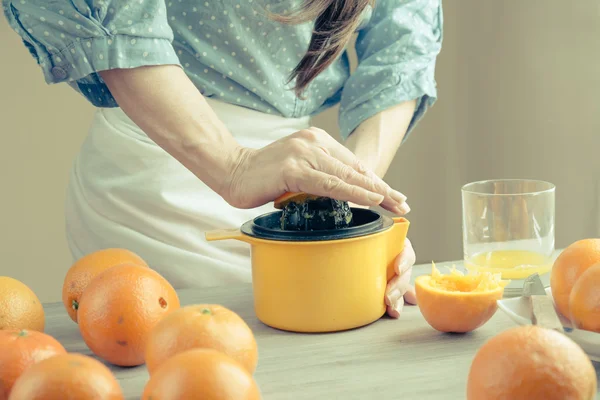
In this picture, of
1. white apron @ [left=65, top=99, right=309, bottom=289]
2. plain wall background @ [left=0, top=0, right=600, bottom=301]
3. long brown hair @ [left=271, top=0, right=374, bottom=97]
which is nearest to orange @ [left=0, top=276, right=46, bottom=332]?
white apron @ [left=65, top=99, right=309, bottom=289]

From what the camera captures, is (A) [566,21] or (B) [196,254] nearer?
(B) [196,254]

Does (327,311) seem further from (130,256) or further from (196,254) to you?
(196,254)

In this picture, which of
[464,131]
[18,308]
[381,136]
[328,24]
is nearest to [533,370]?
[18,308]

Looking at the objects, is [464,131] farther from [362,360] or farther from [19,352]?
[19,352]

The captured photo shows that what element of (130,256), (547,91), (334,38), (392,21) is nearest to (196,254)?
(130,256)

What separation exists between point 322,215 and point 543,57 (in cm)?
142

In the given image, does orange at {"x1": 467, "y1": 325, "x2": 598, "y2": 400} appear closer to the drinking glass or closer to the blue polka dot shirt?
the drinking glass

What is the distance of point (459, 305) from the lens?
749 millimetres

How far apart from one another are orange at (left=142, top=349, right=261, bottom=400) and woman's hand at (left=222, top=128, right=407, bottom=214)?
14.5 inches

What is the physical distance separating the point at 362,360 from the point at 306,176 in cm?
24

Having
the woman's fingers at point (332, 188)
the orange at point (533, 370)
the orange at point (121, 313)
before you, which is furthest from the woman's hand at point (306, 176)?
the orange at point (533, 370)

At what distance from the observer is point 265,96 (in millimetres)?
1242

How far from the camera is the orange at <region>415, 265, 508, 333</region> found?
0.75 metres

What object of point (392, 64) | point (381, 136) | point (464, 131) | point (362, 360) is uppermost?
point (392, 64)
